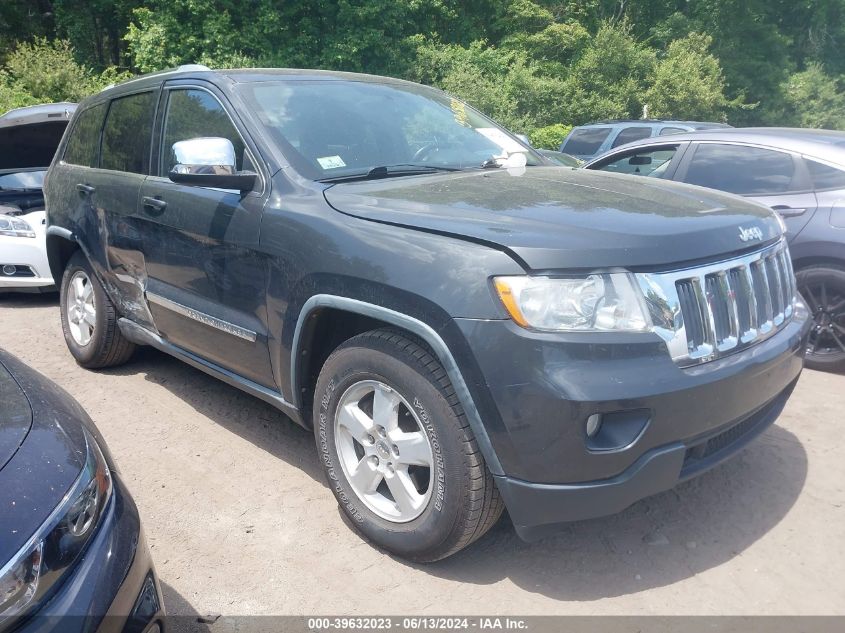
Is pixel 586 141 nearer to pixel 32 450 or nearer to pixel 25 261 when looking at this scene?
pixel 25 261

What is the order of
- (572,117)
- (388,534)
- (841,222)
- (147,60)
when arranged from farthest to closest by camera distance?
1. (572,117)
2. (147,60)
3. (841,222)
4. (388,534)

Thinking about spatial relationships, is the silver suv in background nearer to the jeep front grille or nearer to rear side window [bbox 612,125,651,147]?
rear side window [bbox 612,125,651,147]

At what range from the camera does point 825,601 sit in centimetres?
260

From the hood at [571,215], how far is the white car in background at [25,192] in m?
5.02

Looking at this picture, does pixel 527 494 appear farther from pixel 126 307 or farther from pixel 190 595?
pixel 126 307

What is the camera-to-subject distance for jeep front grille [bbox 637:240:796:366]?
7.92 ft

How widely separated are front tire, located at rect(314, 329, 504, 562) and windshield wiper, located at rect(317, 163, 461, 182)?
0.82 meters

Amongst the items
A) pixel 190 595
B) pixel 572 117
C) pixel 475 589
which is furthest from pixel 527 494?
pixel 572 117

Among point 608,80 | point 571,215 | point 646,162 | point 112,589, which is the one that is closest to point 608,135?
point 646,162

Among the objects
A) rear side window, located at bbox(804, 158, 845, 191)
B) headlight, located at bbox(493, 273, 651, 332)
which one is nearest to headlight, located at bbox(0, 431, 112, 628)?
headlight, located at bbox(493, 273, 651, 332)

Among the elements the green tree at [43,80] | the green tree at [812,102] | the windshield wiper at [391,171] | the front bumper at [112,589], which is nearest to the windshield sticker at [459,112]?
the windshield wiper at [391,171]

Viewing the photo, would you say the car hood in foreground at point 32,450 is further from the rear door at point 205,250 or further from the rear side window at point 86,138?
the rear side window at point 86,138

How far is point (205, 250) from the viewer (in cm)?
352

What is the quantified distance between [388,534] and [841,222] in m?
3.68
